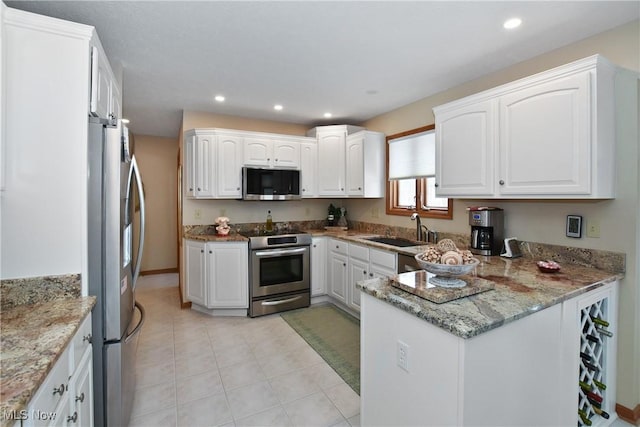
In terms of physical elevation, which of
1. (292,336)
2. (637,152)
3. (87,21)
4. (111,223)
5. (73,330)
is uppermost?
(87,21)

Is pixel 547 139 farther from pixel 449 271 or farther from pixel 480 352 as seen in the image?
pixel 480 352

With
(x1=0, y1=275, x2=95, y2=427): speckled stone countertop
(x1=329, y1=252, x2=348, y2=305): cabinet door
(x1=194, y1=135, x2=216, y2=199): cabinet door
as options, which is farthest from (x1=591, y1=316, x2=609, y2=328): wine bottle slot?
(x1=194, y1=135, x2=216, y2=199): cabinet door

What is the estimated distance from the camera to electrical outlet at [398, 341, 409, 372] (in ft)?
4.57

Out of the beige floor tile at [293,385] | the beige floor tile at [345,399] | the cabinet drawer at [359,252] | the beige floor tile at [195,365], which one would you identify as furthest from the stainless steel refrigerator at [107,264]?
→ the cabinet drawer at [359,252]

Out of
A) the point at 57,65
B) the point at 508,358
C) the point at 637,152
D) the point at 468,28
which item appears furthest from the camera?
the point at 468,28

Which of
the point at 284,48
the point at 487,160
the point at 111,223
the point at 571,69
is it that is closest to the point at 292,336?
the point at 111,223

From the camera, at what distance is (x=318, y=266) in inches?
157

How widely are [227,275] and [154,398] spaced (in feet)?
5.03

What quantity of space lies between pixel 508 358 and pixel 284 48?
240 centimetres

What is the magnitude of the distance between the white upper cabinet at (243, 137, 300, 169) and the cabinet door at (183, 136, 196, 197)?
628 millimetres

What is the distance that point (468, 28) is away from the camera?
201 centimetres

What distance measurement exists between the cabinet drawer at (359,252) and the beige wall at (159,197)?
3.84 meters

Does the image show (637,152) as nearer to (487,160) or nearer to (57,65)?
(487,160)

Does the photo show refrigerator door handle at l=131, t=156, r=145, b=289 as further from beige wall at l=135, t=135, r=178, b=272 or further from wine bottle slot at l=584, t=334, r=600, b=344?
beige wall at l=135, t=135, r=178, b=272
